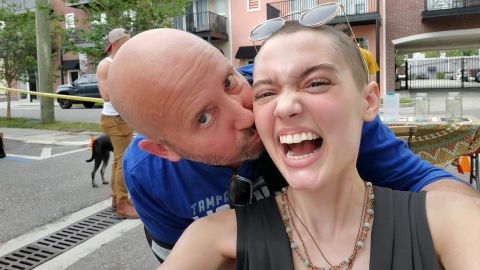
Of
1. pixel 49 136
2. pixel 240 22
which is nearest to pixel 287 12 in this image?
pixel 240 22

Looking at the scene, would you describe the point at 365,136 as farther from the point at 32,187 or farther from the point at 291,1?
the point at 291,1

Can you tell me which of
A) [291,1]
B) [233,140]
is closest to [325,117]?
[233,140]

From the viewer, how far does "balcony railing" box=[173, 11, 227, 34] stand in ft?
77.2

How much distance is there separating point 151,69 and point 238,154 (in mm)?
375

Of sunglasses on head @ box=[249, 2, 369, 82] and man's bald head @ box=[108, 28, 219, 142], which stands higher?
sunglasses on head @ box=[249, 2, 369, 82]

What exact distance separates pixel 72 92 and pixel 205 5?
28.8 feet

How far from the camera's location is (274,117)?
3.92 feet

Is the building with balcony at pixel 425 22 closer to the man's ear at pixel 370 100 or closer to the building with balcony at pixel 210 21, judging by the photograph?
the building with balcony at pixel 210 21

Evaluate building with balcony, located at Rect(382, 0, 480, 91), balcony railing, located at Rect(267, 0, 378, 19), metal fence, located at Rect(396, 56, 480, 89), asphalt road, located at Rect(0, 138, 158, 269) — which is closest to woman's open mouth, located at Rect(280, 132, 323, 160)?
asphalt road, located at Rect(0, 138, 158, 269)

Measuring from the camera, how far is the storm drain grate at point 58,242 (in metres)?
3.66

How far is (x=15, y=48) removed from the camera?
49.3ft

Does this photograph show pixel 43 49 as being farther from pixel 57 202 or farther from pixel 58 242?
Result: pixel 58 242

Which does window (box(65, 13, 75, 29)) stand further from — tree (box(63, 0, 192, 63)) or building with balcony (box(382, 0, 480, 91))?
building with balcony (box(382, 0, 480, 91))

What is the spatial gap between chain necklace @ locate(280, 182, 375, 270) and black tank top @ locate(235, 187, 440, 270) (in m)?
0.02
